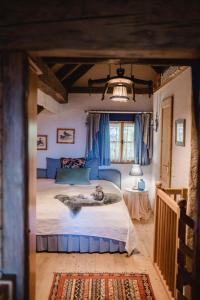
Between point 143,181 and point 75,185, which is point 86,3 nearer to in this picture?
point 75,185

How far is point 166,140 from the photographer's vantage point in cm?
461

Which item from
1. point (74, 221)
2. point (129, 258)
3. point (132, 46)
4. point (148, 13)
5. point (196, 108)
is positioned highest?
point (148, 13)

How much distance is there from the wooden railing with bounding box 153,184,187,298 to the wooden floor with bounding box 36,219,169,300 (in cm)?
14

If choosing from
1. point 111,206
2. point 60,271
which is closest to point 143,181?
point 111,206

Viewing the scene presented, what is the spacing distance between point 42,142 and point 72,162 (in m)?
0.86

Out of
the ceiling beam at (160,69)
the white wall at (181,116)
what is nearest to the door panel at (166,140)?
the white wall at (181,116)

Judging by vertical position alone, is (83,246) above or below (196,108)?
below

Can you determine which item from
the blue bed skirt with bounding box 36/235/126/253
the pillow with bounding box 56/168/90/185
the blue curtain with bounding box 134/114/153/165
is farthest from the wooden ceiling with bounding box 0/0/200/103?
the blue curtain with bounding box 134/114/153/165

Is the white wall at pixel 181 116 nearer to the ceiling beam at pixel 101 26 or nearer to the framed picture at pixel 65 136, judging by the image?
the ceiling beam at pixel 101 26

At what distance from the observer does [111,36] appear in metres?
1.61

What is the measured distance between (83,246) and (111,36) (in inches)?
123

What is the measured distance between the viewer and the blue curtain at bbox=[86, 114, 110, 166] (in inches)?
245

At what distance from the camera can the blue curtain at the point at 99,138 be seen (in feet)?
20.4

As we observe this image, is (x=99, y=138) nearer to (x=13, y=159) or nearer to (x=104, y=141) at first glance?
(x=104, y=141)
